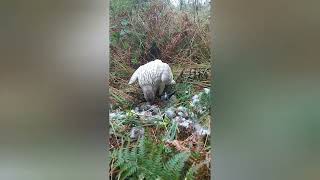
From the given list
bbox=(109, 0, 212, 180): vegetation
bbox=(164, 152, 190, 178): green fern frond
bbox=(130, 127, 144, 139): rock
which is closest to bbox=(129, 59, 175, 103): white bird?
bbox=(109, 0, 212, 180): vegetation

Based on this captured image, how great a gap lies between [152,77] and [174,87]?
12 centimetres

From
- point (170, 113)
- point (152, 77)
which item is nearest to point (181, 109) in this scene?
point (170, 113)

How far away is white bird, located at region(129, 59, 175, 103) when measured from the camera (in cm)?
168

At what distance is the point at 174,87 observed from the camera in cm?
170
